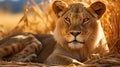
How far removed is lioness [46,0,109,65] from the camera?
587 centimetres

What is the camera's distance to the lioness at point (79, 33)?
5.87m

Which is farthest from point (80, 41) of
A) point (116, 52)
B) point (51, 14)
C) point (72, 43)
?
point (51, 14)

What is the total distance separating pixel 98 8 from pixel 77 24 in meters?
0.35

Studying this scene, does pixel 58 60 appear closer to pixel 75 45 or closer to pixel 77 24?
pixel 75 45

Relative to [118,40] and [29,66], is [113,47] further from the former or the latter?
[29,66]

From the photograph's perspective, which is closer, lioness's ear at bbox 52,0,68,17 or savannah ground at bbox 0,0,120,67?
savannah ground at bbox 0,0,120,67

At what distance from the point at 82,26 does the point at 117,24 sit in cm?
79

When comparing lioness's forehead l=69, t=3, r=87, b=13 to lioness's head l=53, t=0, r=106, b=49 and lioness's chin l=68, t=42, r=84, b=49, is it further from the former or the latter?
lioness's chin l=68, t=42, r=84, b=49

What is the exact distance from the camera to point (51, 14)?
8.02 m

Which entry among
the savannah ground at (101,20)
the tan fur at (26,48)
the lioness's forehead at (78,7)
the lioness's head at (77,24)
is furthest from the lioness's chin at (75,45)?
the tan fur at (26,48)

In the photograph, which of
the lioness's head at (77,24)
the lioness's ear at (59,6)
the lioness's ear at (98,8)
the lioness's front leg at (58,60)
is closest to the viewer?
the lioness's head at (77,24)

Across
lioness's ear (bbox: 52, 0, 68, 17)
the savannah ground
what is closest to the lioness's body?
lioness's ear (bbox: 52, 0, 68, 17)

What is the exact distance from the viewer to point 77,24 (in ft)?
19.2

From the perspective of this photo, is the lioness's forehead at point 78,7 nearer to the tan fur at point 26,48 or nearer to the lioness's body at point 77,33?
the lioness's body at point 77,33
